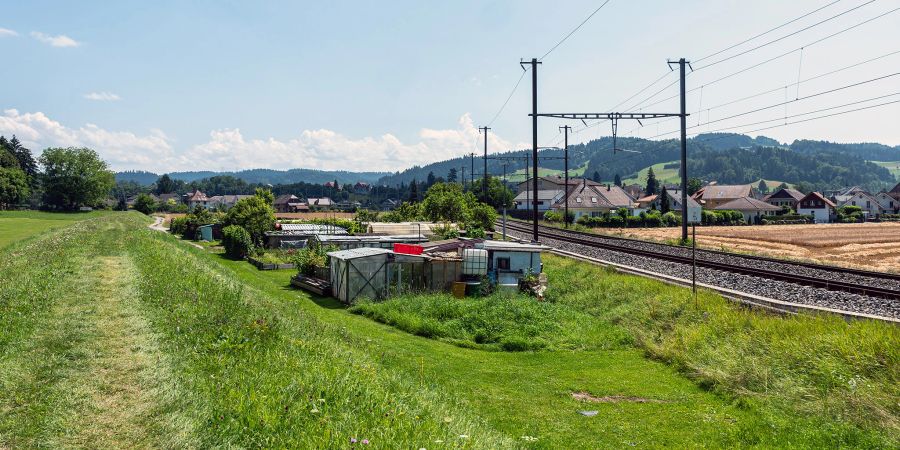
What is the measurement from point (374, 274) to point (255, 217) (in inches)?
1089

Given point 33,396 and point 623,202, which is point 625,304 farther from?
point 623,202

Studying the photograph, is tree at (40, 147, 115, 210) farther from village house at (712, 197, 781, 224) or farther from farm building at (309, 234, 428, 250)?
village house at (712, 197, 781, 224)

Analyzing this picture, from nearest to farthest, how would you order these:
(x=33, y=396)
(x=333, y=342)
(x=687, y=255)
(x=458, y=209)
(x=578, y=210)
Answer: (x=33, y=396) < (x=333, y=342) < (x=687, y=255) < (x=458, y=209) < (x=578, y=210)

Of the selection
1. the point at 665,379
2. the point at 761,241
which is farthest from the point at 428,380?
the point at 761,241

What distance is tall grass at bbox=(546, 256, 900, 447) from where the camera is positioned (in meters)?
10.2

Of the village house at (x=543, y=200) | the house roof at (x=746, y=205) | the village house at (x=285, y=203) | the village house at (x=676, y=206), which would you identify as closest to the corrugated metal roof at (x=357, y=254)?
the village house at (x=676, y=206)

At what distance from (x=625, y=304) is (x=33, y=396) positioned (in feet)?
55.1

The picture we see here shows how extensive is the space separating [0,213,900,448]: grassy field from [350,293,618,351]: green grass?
240 millimetres

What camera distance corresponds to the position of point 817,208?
11481 centimetres

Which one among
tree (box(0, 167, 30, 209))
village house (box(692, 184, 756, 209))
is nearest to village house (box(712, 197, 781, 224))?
village house (box(692, 184, 756, 209))

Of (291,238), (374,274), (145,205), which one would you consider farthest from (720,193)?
(145,205)

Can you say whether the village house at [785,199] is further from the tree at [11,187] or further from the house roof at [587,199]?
the tree at [11,187]

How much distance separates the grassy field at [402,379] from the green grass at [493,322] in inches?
9.5

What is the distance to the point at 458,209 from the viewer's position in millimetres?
50094
